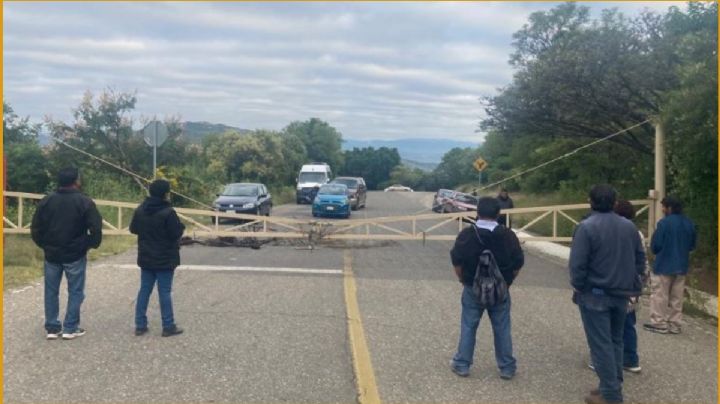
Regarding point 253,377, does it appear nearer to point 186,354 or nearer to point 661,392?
point 186,354

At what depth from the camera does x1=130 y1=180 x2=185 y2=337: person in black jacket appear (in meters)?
7.38

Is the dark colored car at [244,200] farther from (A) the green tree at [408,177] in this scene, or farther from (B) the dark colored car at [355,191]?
(A) the green tree at [408,177]

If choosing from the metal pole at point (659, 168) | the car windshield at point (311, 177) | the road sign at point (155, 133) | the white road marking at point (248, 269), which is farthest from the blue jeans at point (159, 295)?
the car windshield at point (311, 177)

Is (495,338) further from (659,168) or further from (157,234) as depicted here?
(659,168)

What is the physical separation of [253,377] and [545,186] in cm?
3224

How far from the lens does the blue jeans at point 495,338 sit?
6117 millimetres

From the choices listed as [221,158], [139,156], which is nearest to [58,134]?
[139,156]

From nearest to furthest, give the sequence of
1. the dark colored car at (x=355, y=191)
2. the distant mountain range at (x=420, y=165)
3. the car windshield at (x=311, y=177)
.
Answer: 1. the dark colored car at (x=355, y=191)
2. the car windshield at (x=311, y=177)
3. the distant mountain range at (x=420, y=165)

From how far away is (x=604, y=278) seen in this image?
18.1 ft

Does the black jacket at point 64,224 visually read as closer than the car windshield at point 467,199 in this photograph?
Yes

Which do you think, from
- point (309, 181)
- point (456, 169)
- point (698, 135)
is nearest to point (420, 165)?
point (456, 169)

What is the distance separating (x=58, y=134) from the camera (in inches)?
1179

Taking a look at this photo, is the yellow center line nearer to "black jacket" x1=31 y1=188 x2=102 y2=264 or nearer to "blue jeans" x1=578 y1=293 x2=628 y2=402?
"blue jeans" x1=578 y1=293 x2=628 y2=402

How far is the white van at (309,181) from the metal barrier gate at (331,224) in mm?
12327
